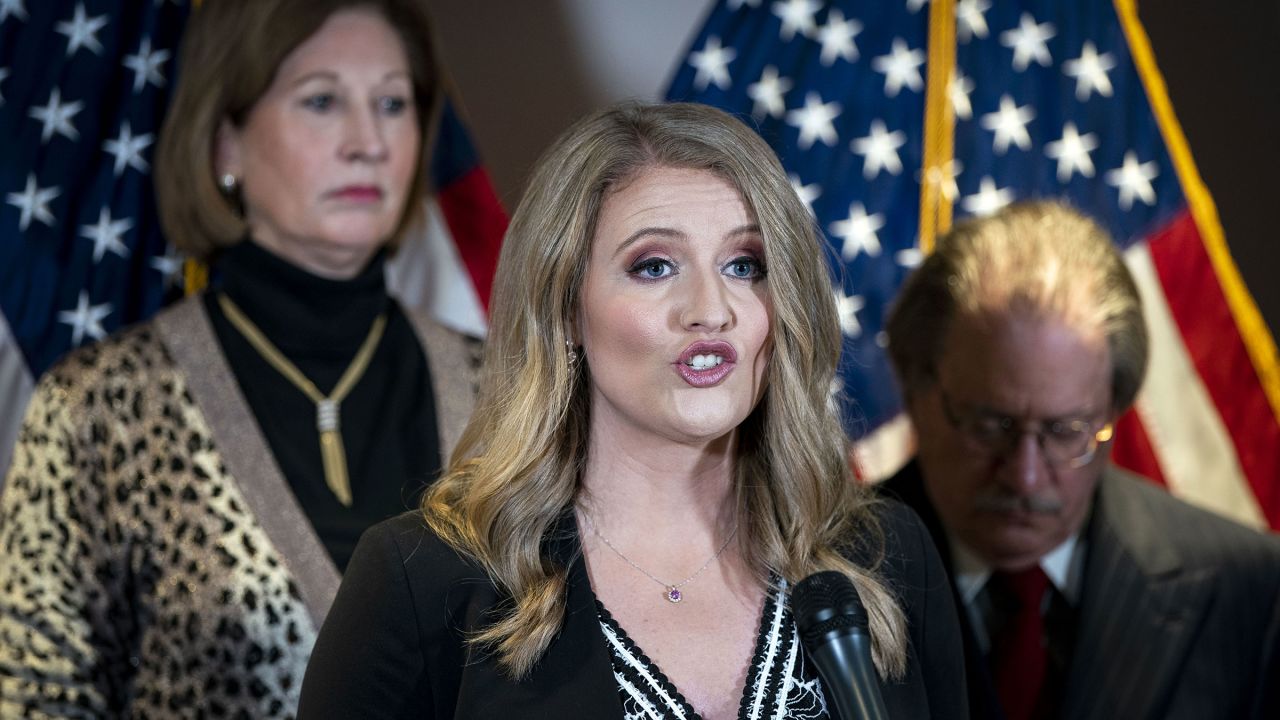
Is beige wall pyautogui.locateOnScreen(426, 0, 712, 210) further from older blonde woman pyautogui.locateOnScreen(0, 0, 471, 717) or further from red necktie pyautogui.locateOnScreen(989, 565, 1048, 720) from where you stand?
red necktie pyautogui.locateOnScreen(989, 565, 1048, 720)

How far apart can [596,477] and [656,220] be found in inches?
13.8

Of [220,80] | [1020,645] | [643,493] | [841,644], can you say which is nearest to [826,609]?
[841,644]

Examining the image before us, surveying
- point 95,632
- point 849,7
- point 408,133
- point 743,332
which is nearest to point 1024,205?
point 849,7

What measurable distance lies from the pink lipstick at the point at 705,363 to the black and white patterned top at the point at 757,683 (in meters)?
0.30

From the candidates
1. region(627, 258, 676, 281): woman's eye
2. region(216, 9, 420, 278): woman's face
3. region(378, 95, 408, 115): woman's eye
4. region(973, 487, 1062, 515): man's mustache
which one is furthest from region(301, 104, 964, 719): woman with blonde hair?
region(378, 95, 408, 115): woman's eye

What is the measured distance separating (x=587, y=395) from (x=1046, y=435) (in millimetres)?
1219

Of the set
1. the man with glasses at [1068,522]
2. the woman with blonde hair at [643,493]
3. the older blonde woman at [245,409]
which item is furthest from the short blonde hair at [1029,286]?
the woman with blonde hair at [643,493]

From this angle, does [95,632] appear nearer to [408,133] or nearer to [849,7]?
[408,133]

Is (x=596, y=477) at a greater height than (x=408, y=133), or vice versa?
(x=408, y=133)

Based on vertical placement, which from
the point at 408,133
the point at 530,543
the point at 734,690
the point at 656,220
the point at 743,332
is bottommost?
the point at 734,690

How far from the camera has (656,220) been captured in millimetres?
1799

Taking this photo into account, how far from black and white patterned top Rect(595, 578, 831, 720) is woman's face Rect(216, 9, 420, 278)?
4.34 feet

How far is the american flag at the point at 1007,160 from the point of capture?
12.1 feet

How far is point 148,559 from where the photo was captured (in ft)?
8.51
